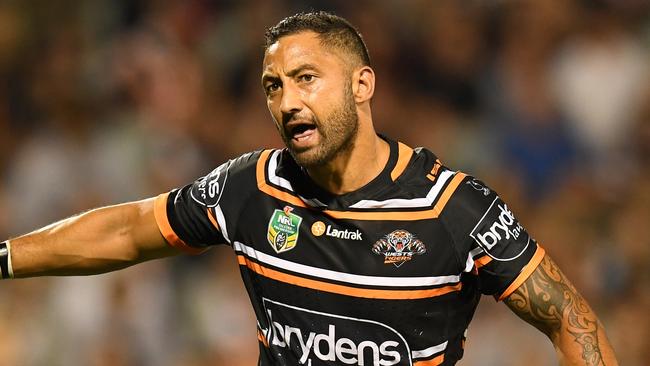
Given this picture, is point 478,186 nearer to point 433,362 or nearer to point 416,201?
point 416,201

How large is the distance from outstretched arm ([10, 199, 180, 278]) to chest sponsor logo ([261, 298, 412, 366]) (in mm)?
572

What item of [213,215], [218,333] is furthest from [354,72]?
[218,333]

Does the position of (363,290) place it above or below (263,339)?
above

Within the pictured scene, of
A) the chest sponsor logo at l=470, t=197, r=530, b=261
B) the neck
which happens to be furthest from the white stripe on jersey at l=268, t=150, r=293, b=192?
the chest sponsor logo at l=470, t=197, r=530, b=261

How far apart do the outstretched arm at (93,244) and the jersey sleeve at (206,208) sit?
1.9 inches

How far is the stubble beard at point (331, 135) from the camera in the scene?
349 cm

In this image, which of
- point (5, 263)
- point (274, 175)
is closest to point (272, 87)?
point (274, 175)

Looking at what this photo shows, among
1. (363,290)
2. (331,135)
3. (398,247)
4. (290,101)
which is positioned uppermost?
(290,101)

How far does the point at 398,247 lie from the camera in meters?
3.50

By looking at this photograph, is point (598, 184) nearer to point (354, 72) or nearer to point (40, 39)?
point (354, 72)

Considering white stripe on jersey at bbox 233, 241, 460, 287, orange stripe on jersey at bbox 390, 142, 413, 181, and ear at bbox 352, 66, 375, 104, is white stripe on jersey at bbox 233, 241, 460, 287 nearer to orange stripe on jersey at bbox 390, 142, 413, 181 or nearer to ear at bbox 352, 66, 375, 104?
orange stripe on jersey at bbox 390, 142, 413, 181

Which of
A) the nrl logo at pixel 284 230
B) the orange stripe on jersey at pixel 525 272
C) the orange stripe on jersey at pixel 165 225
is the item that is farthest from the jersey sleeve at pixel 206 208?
the orange stripe on jersey at pixel 525 272

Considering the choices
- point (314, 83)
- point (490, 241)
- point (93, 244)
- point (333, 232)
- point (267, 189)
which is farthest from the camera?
point (93, 244)

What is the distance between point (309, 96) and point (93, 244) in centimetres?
101
